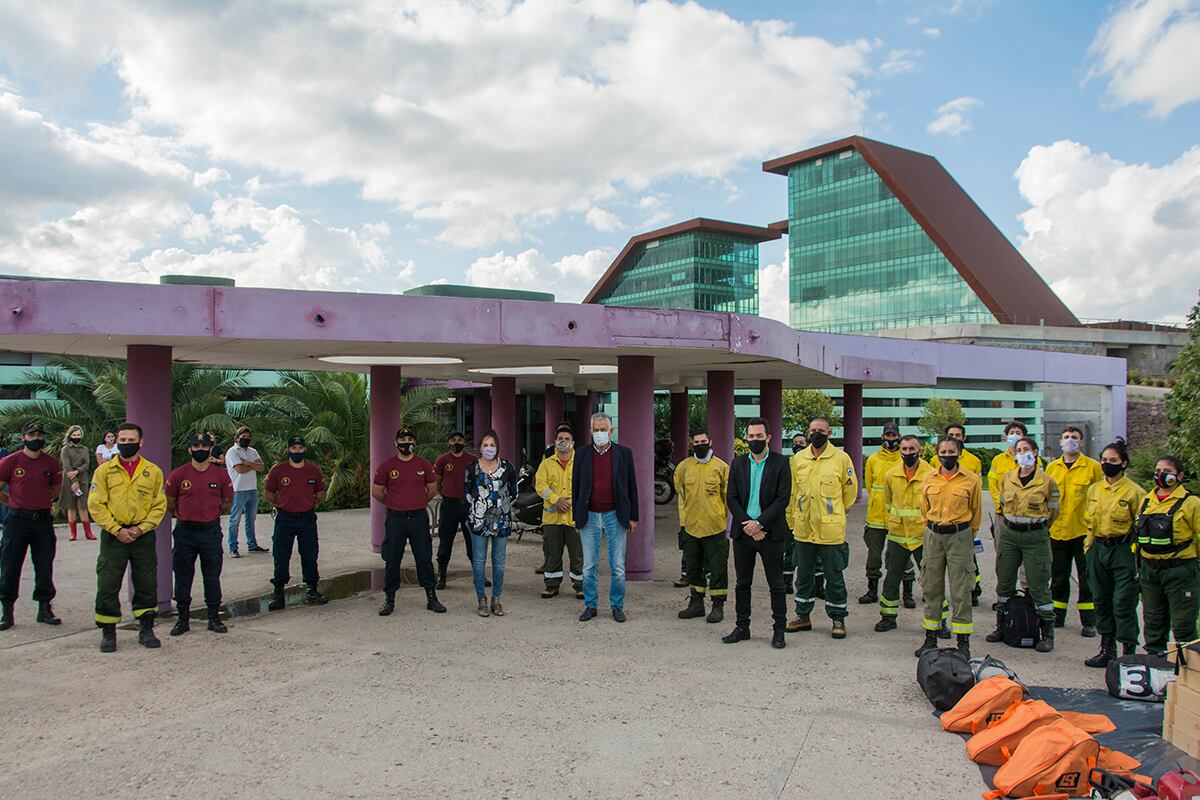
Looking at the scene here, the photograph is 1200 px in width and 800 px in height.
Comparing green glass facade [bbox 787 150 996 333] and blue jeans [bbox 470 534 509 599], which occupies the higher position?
green glass facade [bbox 787 150 996 333]

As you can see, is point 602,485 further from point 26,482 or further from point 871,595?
point 26,482

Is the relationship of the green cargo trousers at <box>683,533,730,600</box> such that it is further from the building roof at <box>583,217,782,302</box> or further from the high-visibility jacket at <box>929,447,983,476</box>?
the building roof at <box>583,217,782,302</box>

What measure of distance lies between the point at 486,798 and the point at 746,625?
3.46 metres

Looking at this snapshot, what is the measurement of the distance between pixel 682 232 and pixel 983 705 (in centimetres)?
8815

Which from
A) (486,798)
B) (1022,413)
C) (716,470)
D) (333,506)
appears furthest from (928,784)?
(1022,413)

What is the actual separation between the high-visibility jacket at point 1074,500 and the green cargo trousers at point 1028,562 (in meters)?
0.34

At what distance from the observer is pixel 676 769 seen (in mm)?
A: 4445

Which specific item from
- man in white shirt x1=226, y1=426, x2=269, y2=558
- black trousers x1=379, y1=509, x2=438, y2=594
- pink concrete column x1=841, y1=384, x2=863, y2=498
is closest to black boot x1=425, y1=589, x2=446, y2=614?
black trousers x1=379, y1=509, x2=438, y2=594

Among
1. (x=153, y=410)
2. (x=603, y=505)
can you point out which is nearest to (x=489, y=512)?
(x=603, y=505)

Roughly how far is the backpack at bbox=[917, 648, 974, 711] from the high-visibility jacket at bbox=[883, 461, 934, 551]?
1766 mm

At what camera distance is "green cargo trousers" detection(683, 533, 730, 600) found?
303 inches

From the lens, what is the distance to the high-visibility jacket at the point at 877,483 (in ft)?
26.9

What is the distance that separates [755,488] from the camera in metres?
7.05

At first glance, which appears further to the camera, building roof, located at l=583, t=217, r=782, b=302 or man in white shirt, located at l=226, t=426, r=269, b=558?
building roof, located at l=583, t=217, r=782, b=302
